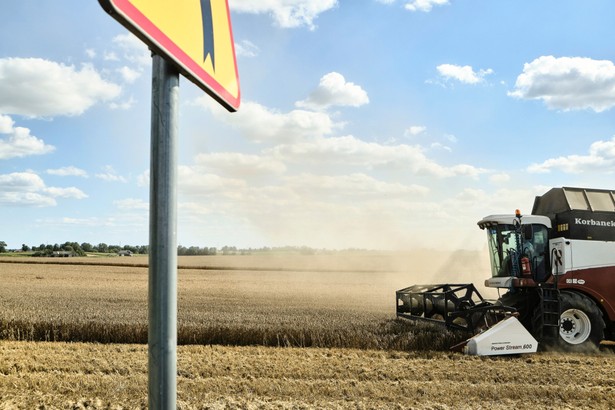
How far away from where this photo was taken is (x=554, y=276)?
1162 centimetres

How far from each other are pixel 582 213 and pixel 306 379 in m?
8.04

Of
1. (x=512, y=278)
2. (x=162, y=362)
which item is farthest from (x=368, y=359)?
(x=162, y=362)

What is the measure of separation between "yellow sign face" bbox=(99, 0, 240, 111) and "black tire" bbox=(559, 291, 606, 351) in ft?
36.0

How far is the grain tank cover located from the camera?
11914mm

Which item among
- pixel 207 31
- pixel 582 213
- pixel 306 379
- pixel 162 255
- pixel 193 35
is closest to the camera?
pixel 162 255

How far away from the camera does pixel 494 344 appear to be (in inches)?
388

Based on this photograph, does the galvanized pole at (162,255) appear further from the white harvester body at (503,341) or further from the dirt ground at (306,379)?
the white harvester body at (503,341)

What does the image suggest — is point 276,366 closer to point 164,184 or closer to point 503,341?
point 503,341

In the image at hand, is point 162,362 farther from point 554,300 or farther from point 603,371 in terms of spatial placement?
point 554,300

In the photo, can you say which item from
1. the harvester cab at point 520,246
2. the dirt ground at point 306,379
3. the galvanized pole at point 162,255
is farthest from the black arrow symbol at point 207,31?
the harvester cab at point 520,246

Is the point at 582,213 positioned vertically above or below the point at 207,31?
below

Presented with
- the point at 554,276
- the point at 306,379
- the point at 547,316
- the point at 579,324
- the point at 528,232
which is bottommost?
the point at 306,379

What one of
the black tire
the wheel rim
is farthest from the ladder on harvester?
the wheel rim

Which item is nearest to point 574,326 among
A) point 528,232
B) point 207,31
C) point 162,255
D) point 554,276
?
point 554,276
